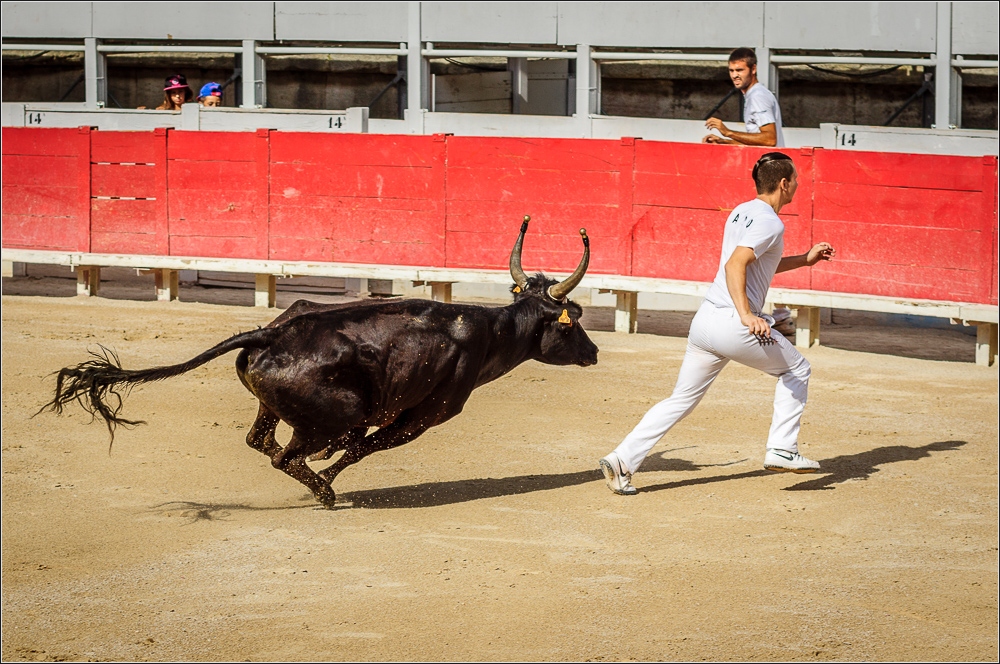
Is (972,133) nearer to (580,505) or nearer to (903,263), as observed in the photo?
(903,263)

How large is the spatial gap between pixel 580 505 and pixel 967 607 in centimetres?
168

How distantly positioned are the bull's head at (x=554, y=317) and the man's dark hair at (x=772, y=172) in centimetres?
86

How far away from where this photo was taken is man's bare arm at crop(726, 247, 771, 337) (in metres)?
5.32

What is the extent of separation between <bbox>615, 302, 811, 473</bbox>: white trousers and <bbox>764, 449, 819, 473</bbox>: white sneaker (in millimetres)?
23

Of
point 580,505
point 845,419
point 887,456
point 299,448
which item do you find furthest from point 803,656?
point 845,419

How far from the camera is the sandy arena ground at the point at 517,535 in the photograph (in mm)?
4102

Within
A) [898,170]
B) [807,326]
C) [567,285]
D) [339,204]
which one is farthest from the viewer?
[339,204]

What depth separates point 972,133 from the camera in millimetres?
11633

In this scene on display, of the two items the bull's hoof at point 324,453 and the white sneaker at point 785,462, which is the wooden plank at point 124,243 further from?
the white sneaker at point 785,462

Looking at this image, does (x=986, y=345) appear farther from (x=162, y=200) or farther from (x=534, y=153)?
(x=162, y=200)

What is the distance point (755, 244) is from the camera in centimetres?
535

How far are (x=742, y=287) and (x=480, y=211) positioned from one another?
19.1 ft

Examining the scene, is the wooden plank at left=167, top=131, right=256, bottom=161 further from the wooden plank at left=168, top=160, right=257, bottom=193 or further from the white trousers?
the white trousers

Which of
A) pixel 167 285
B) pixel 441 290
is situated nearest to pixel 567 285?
pixel 441 290
